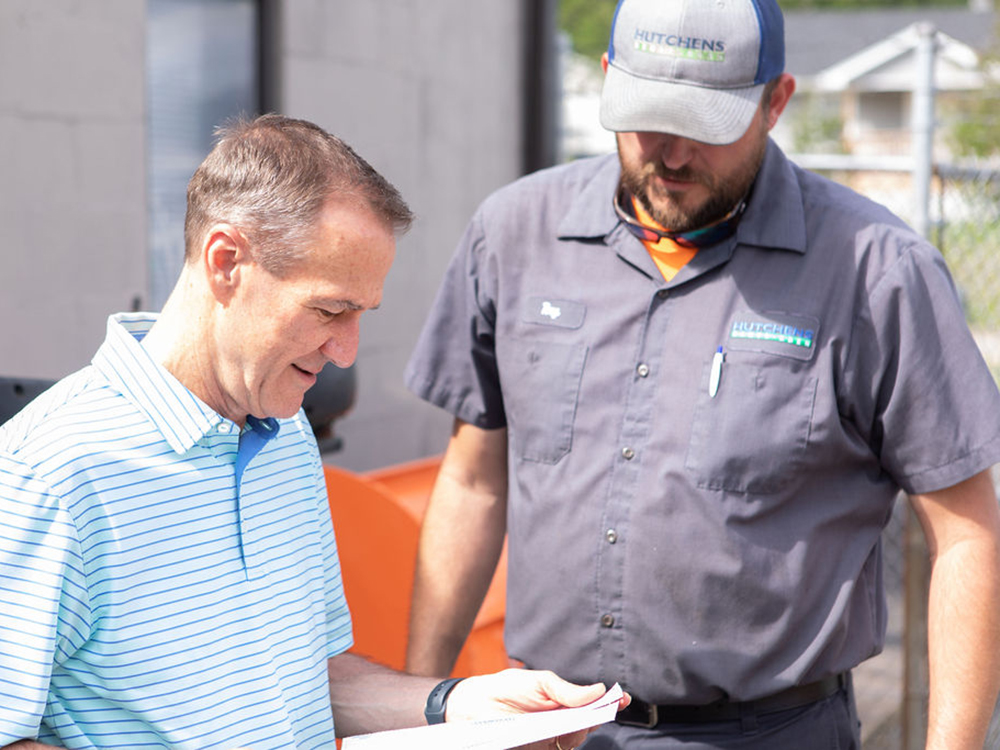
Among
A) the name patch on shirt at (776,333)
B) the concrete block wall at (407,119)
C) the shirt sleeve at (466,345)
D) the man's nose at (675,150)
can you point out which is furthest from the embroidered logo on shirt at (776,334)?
the concrete block wall at (407,119)

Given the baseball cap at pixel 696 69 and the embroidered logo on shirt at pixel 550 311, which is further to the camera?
the embroidered logo on shirt at pixel 550 311

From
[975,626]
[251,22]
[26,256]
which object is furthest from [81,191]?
[975,626]

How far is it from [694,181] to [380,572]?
56.4 inches

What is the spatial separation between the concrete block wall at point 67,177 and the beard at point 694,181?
2.07 metres

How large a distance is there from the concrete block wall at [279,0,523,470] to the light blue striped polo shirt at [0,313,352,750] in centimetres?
359

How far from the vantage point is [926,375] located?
2.14 m

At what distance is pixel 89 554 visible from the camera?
1414 millimetres

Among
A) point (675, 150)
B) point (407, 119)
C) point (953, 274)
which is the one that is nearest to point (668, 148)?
point (675, 150)

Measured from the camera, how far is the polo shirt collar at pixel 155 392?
4.98 ft

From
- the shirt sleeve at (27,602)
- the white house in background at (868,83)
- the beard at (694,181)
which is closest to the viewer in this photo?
the shirt sleeve at (27,602)

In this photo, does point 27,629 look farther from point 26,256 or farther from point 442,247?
point 442,247

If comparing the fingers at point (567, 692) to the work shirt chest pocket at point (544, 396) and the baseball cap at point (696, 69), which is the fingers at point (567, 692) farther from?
the baseball cap at point (696, 69)

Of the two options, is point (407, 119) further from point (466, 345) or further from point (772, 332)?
point (772, 332)

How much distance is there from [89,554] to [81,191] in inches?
104
